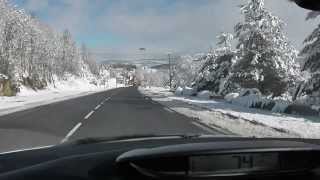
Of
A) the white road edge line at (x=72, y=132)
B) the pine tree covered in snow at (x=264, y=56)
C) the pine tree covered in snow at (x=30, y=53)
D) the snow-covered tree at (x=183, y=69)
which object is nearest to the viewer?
the white road edge line at (x=72, y=132)

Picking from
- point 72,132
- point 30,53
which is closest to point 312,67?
point 72,132

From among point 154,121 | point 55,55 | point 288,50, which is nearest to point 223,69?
point 288,50

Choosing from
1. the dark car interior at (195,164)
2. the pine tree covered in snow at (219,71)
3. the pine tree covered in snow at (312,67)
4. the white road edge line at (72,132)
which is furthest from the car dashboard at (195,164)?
the pine tree covered in snow at (219,71)

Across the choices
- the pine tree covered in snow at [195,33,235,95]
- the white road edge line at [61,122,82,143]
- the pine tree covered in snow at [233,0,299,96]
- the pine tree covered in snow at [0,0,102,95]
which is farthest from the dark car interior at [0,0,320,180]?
the pine tree covered in snow at [0,0,102,95]

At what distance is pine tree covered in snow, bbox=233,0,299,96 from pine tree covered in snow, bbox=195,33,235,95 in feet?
16.7

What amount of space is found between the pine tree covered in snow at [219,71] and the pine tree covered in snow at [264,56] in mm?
5097

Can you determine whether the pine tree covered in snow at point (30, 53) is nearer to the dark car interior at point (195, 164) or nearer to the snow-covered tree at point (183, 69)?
the snow-covered tree at point (183, 69)

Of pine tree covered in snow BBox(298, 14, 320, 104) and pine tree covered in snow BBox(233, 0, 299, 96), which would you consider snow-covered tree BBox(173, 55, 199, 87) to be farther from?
pine tree covered in snow BBox(298, 14, 320, 104)

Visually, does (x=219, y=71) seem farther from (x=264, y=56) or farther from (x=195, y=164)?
(x=195, y=164)

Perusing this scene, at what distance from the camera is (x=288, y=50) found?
178 ft

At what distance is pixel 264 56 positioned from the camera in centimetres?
5234

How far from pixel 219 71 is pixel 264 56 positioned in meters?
16.3

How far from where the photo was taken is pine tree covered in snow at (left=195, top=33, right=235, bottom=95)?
203 ft

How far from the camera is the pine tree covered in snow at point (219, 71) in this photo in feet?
203
